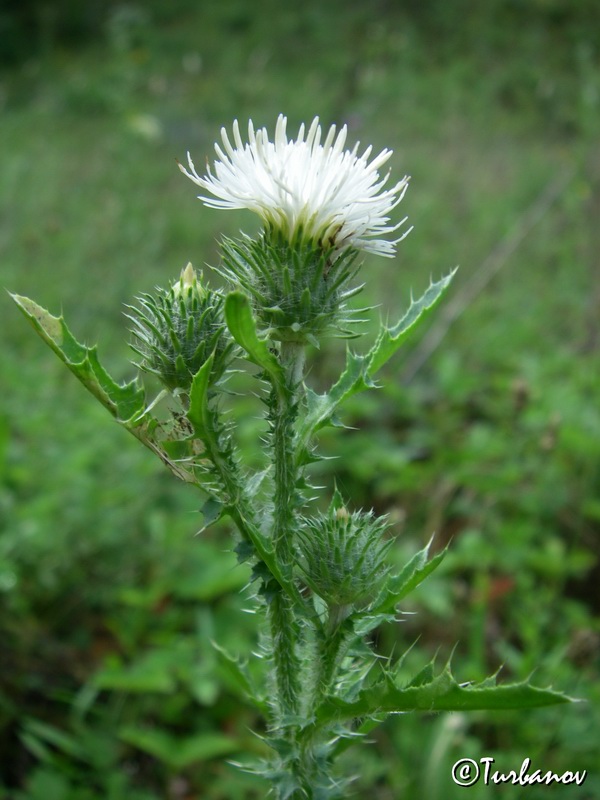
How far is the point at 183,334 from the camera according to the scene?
1.35 meters

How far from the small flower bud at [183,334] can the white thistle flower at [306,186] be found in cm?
18

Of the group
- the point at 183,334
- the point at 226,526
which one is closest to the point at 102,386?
the point at 183,334

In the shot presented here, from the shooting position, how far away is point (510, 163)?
32.3 ft

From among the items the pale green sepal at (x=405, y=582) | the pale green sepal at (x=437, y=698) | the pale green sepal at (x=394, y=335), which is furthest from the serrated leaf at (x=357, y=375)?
the pale green sepal at (x=437, y=698)

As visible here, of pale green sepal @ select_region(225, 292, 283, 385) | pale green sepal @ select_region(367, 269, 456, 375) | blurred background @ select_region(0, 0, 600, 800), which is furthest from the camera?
blurred background @ select_region(0, 0, 600, 800)

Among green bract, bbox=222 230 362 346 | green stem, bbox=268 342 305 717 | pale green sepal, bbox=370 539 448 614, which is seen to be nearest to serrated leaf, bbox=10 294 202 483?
green stem, bbox=268 342 305 717

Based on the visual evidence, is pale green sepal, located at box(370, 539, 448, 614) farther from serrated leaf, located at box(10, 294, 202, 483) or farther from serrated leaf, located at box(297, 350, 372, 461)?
serrated leaf, located at box(10, 294, 202, 483)

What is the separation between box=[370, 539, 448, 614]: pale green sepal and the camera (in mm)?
1276

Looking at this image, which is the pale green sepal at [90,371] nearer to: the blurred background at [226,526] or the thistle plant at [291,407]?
the thistle plant at [291,407]

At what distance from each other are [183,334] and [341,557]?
483 millimetres

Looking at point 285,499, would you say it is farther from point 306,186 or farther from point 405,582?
point 306,186

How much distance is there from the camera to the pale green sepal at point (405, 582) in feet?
4.19

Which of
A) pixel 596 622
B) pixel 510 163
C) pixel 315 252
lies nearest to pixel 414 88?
pixel 510 163

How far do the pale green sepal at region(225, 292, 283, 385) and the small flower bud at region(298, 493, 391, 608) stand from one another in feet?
1.01
